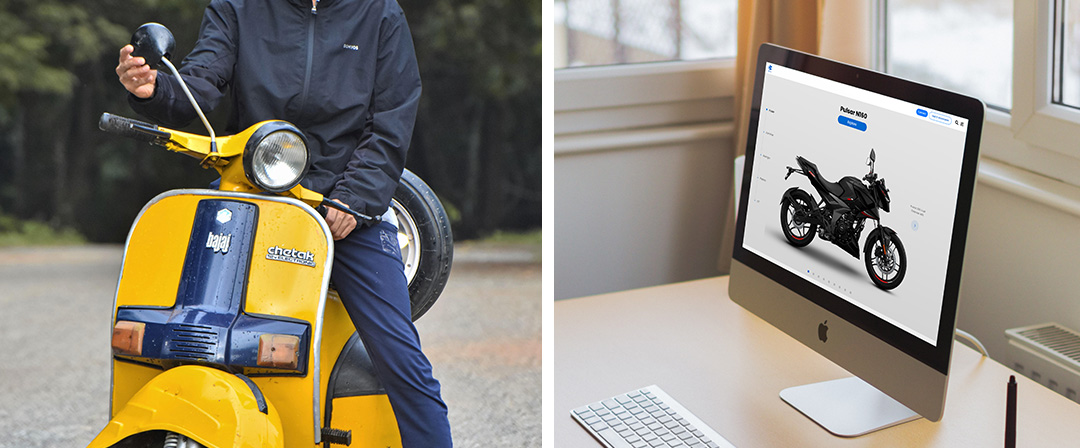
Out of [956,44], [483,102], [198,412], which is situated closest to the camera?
[198,412]

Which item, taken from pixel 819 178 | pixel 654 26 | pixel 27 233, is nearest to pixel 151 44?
pixel 819 178

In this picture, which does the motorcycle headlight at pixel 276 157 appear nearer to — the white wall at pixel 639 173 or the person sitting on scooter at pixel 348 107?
the person sitting on scooter at pixel 348 107

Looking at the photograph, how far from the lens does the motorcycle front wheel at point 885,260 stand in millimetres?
1000

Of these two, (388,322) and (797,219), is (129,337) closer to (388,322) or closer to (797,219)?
(388,322)

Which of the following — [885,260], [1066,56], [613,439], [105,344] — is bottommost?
[105,344]

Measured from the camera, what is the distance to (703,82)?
2043 millimetres

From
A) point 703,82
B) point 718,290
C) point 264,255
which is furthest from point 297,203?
point 703,82

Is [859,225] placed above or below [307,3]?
below

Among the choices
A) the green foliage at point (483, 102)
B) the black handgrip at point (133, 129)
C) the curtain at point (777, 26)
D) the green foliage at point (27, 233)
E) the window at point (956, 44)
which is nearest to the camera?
the black handgrip at point (133, 129)

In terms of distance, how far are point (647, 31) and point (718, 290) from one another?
0.85 m

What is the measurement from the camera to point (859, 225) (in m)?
1.05

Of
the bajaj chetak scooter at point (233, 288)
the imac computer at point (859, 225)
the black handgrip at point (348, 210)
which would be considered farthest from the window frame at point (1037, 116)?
the bajaj chetak scooter at point (233, 288)

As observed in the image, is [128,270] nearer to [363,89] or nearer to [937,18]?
[363,89]

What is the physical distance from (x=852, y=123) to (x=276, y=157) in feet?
2.38
